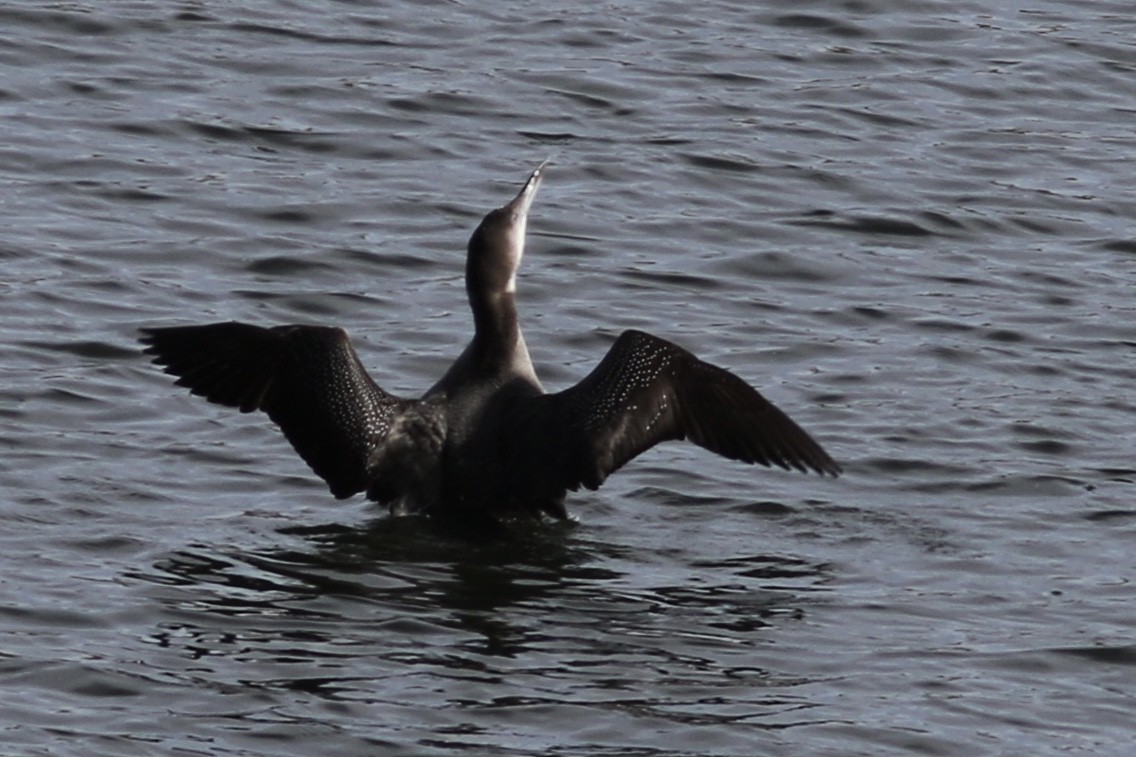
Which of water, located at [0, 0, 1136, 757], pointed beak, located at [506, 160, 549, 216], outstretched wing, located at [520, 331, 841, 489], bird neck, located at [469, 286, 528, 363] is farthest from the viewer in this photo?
pointed beak, located at [506, 160, 549, 216]

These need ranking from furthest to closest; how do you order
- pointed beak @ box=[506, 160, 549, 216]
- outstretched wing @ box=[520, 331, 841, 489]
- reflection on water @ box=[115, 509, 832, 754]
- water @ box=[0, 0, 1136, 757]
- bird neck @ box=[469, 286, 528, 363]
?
pointed beak @ box=[506, 160, 549, 216] < bird neck @ box=[469, 286, 528, 363] < outstretched wing @ box=[520, 331, 841, 489] < water @ box=[0, 0, 1136, 757] < reflection on water @ box=[115, 509, 832, 754]

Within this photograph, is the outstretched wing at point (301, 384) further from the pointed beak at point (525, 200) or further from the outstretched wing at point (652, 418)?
the pointed beak at point (525, 200)

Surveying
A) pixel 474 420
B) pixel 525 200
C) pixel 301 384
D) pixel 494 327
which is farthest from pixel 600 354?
pixel 301 384

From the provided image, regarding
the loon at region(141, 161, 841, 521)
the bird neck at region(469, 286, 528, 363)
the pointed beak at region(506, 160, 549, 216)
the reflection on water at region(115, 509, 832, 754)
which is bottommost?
the reflection on water at region(115, 509, 832, 754)

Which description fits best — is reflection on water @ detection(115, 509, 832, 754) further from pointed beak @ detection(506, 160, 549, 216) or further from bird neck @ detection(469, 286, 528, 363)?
pointed beak @ detection(506, 160, 549, 216)

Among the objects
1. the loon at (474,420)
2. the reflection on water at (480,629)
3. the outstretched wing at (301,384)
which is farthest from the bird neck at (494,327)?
the reflection on water at (480,629)

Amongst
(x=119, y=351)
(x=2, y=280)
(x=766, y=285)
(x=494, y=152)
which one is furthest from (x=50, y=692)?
(x=494, y=152)

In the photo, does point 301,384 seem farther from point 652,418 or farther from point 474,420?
point 652,418

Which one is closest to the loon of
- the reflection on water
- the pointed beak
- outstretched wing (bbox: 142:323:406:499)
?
outstretched wing (bbox: 142:323:406:499)

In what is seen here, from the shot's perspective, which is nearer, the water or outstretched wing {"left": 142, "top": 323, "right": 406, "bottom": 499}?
the water

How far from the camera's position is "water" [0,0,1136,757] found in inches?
288

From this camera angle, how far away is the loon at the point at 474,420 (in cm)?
873

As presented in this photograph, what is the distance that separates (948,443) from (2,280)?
4200mm

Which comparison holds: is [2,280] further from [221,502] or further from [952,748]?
[952,748]
